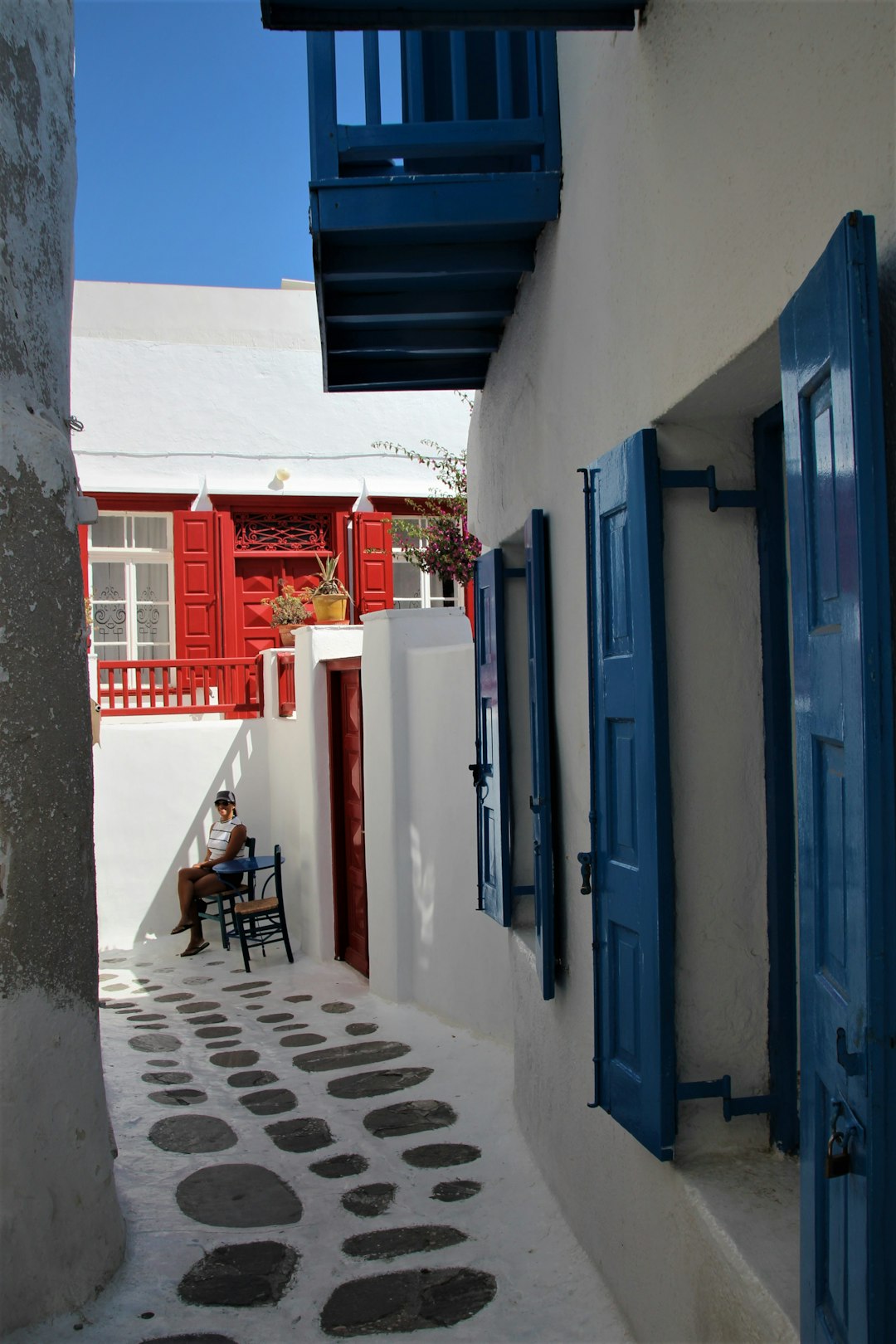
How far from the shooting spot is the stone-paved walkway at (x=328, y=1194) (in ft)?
11.3

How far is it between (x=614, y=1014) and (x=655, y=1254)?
23.9 inches

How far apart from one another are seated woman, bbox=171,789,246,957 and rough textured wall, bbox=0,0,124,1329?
6.03 meters

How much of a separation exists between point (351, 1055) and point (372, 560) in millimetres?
7651

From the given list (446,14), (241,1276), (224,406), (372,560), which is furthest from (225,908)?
(446,14)

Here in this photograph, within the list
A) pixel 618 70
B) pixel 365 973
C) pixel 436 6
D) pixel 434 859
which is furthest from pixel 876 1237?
pixel 365 973

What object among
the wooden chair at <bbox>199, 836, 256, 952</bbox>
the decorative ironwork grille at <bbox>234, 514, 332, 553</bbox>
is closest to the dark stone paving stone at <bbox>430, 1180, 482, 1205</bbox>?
the wooden chair at <bbox>199, 836, 256, 952</bbox>

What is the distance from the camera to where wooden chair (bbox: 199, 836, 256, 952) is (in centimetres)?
941

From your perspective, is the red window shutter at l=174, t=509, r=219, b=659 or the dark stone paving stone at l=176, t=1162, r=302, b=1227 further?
the red window shutter at l=174, t=509, r=219, b=659

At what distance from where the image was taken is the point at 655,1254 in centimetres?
294

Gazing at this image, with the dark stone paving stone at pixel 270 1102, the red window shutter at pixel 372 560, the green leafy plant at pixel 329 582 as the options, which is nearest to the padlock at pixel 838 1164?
the dark stone paving stone at pixel 270 1102

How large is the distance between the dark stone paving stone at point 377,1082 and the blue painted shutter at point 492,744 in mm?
1108

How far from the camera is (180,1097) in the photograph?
5.78 metres

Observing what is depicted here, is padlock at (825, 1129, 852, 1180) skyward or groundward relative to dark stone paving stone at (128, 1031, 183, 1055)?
skyward

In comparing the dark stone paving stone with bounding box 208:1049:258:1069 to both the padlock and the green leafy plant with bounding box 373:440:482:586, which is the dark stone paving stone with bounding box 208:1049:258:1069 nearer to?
the green leafy plant with bounding box 373:440:482:586
